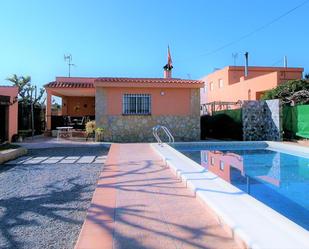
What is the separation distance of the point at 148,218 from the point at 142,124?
14.6m

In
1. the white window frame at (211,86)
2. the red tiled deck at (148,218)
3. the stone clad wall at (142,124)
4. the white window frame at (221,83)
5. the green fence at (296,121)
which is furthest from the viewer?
the white window frame at (211,86)

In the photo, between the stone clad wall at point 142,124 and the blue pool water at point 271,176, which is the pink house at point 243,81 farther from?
the blue pool water at point 271,176

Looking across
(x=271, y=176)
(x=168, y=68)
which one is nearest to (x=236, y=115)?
(x=168, y=68)

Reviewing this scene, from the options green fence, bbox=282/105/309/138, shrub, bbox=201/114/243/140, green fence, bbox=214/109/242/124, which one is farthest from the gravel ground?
shrub, bbox=201/114/243/140

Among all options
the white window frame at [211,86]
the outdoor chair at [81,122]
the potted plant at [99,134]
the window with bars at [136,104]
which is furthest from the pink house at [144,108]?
the white window frame at [211,86]

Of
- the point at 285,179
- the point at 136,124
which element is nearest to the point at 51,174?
the point at 285,179

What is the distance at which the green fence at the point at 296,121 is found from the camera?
18.1 meters

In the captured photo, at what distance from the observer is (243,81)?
118ft

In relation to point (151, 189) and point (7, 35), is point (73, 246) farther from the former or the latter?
point (7, 35)

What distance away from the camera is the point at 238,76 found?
41.7 metres

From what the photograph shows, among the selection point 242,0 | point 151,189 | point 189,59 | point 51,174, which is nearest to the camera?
point 151,189

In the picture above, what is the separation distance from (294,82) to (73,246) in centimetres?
2396

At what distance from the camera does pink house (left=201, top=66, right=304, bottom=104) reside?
103 ft

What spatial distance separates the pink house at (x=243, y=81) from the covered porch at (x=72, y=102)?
620 inches
